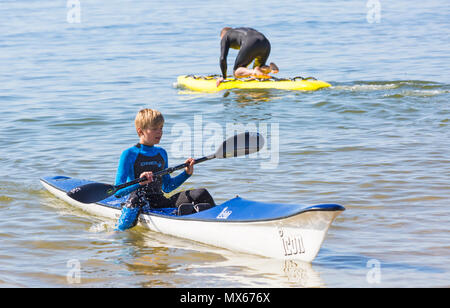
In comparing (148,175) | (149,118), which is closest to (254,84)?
(149,118)

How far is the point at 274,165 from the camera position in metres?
8.16

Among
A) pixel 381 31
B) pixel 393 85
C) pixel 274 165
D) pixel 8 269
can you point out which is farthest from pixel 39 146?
pixel 381 31

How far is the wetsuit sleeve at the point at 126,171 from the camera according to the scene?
18.0ft

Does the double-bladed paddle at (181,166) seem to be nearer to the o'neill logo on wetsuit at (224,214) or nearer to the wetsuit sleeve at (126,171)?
the wetsuit sleeve at (126,171)

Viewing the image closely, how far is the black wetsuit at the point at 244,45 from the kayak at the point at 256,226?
7.38 m

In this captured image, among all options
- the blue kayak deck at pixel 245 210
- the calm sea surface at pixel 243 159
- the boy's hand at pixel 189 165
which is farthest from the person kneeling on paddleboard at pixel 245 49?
the boy's hand at pixel 189 165

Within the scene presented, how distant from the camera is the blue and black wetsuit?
5.52 m

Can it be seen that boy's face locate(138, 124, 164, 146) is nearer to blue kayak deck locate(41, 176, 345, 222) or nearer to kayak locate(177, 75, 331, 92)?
blue kayak deck locate(41, 176, 345, 222)

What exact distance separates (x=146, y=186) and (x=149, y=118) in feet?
2.24

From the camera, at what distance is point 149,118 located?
5.34 metres

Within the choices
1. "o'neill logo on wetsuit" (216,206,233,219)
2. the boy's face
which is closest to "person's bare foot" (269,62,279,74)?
the boy's face

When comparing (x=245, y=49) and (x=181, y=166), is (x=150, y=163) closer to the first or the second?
(x=181, y=166)

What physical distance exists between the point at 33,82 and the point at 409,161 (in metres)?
9.76
